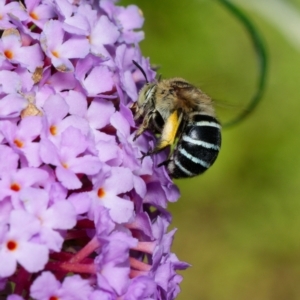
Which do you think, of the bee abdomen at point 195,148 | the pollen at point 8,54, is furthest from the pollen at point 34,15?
the bee abdomen at point 195,148

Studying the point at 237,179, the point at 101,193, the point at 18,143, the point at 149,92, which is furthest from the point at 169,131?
the point at 237,179

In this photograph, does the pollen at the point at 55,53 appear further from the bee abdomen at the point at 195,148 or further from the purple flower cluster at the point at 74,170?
the bee abdomen at the point at 195,148

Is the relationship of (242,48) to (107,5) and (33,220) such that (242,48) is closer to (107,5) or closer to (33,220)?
(107,5)

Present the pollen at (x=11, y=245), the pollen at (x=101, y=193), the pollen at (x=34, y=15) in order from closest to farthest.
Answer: the pollen at (x=11, y=245), the pollen at (x=101, y=193), the pollen at (x=34, y=15)

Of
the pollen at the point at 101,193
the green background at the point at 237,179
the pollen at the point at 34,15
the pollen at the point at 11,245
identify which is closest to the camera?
the pollen at the point at 11,245

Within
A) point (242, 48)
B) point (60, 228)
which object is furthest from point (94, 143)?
point (242, 48)

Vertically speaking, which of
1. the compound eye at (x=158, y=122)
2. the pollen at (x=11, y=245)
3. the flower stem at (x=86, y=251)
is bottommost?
the flower stem at (x=86, y=251)
